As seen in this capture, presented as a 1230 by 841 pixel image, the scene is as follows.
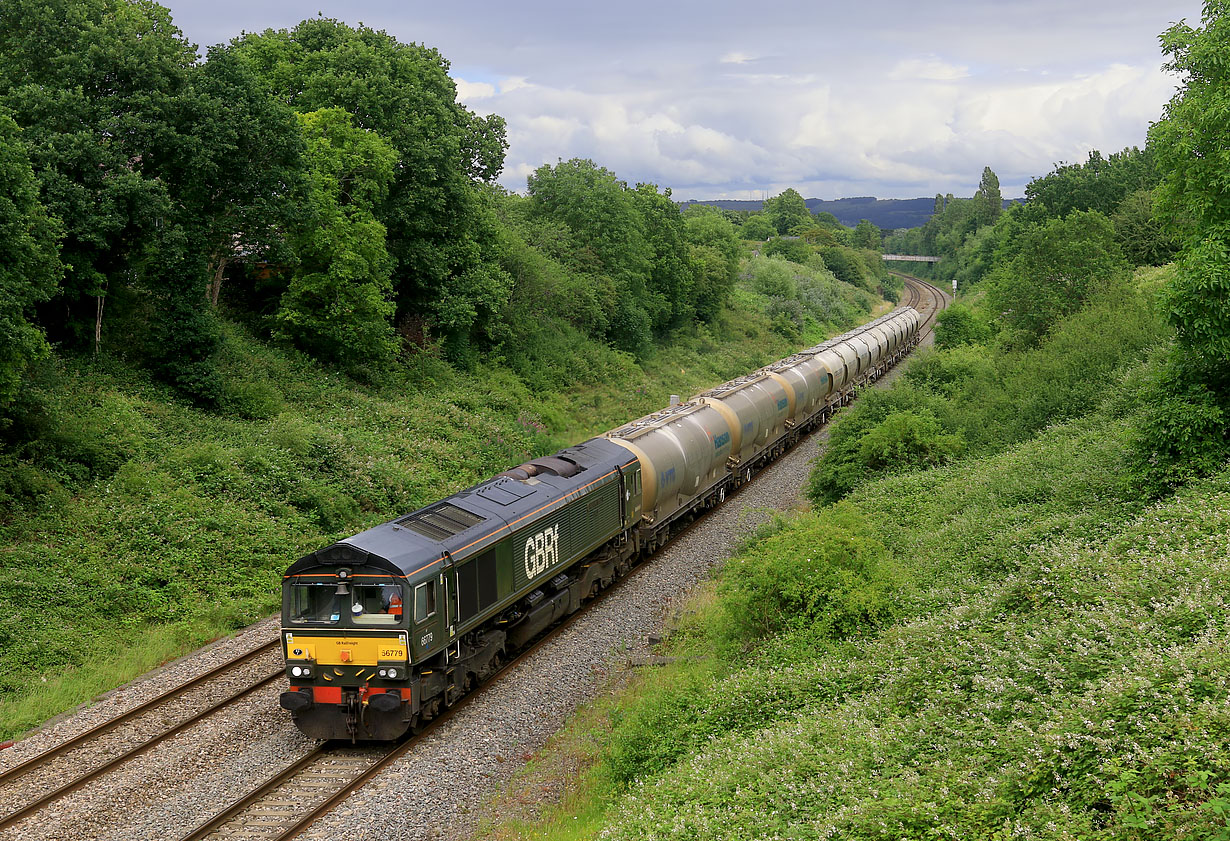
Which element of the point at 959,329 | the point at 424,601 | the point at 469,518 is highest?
the point at 959,329

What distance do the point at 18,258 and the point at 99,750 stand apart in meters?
11.3

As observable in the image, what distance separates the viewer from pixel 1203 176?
1786cm

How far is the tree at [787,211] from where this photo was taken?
471 ft

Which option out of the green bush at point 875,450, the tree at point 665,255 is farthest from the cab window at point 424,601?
the tree at point 665,255

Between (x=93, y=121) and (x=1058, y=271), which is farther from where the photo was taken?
(x=1058, y=271)

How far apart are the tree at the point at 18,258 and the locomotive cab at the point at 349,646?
9.59m

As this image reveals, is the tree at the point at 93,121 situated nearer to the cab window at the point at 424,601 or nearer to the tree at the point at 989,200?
the cab window at the point at 424,601

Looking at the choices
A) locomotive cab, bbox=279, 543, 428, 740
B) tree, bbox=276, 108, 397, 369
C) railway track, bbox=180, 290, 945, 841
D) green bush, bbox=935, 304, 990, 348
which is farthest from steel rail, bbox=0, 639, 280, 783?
green bush, bbox=935, 304, 990, 348

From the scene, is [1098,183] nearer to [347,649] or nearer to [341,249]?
[341,249]

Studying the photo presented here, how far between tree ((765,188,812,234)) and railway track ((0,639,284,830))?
132 m

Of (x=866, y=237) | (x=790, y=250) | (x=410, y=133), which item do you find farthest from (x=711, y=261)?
(x=866, y=237)

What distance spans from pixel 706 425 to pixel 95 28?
2137cm

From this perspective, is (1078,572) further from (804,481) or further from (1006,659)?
(804,481)

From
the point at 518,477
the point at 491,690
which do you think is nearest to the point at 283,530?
the point at 518,477
